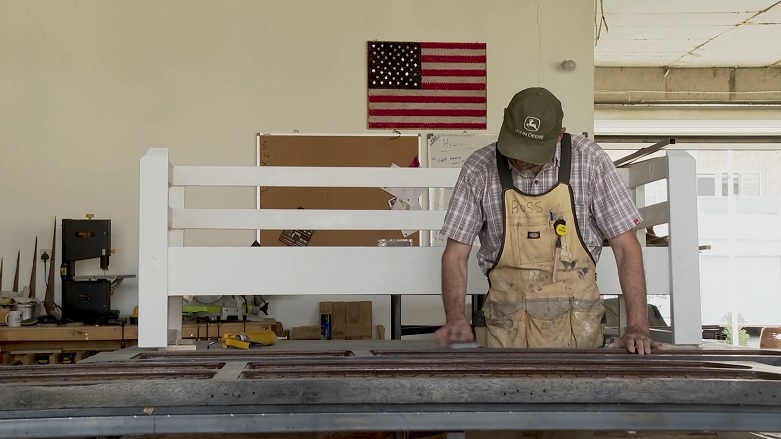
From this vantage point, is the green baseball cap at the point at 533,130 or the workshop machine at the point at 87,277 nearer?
the green baseball cap at the point at 533,130

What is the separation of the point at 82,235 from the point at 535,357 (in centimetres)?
481

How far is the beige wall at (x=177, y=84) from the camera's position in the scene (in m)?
6.62

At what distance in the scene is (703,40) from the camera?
9484 millimetres

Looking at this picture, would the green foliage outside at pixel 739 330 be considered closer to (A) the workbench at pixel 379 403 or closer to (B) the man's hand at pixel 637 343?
(B) the man's hand at pixel 637 343

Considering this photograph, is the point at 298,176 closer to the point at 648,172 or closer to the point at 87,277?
the point at 648,172

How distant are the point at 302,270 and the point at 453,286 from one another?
0.54 m

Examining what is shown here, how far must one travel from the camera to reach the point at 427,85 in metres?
6.90

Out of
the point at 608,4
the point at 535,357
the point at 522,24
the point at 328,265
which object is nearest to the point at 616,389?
the point at 535,357

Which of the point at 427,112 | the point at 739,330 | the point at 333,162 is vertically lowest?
the point at 739,330

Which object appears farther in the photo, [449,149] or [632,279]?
[449,149]

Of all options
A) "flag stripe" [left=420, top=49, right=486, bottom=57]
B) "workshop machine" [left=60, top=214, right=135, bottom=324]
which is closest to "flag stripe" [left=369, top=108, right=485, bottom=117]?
"flag stripe" [left=420, top=49, right=486, bottom=57]

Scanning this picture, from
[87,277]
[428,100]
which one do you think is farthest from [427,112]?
[87,277]

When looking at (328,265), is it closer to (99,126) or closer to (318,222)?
(318,222)

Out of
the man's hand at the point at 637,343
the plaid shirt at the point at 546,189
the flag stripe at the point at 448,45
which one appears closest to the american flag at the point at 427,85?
the flag stripe at the point at 448,45
